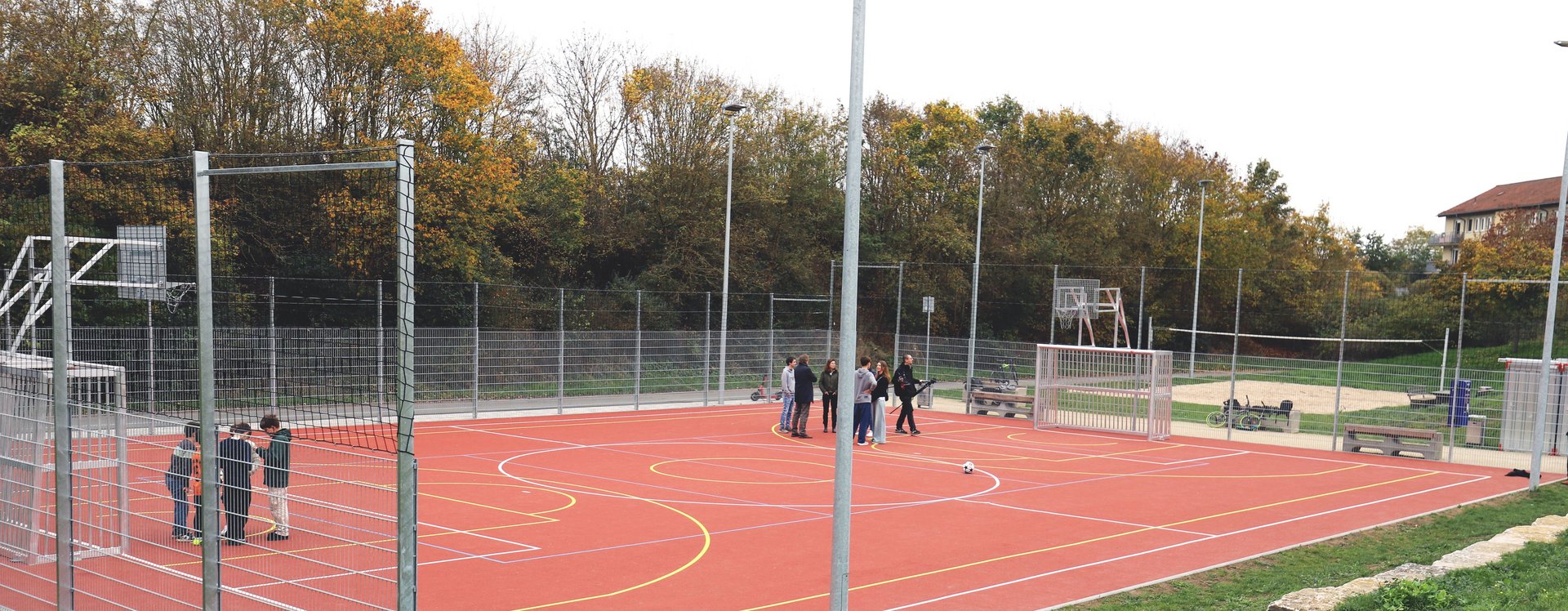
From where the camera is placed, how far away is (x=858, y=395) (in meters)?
21.3

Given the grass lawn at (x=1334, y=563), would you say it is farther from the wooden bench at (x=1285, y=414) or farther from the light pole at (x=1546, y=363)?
the wooden bench at (x=1285, y=414)

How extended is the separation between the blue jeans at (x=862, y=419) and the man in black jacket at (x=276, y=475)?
1163 cm

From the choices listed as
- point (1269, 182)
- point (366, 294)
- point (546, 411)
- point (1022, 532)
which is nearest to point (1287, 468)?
point (1022, 532)

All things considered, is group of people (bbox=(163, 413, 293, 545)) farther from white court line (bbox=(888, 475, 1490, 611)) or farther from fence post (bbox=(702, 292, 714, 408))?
fence post (bbox=(702, 292, 714, 408))

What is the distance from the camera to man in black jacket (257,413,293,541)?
880cm

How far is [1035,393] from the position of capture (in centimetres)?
2527

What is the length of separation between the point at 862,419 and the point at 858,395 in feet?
1.63

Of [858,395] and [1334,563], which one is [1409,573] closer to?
[1334,563]

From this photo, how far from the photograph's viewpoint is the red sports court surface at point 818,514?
9.99 meters

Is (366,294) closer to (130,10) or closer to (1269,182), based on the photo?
(130,10)

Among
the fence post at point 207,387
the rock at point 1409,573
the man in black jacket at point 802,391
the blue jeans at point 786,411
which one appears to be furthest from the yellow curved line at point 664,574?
the blue jeans at point 786,411

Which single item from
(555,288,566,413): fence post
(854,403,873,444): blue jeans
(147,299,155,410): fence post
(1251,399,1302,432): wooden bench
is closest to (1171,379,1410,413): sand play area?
(1251,399,1302,432): wooden bench

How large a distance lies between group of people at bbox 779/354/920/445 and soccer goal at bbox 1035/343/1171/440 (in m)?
3.58

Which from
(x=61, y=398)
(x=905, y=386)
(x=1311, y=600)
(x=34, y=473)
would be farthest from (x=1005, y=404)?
(x=61, y=398)
